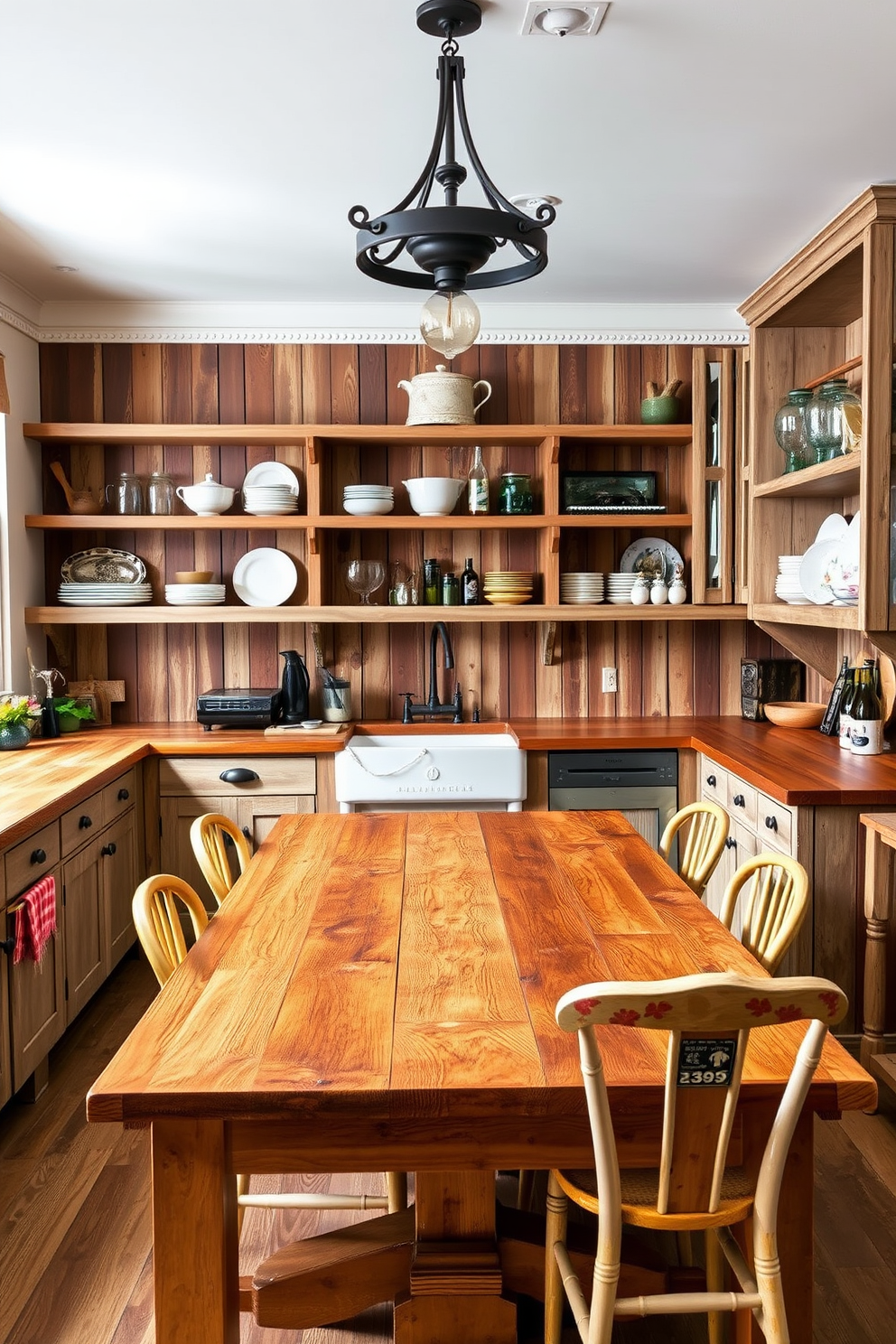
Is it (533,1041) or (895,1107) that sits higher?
(533,1041)

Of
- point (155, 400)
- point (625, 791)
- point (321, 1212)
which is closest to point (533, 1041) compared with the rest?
point (321, 1212)

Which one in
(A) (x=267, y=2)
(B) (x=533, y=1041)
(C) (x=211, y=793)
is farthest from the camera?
(C) (x=211, y=793)

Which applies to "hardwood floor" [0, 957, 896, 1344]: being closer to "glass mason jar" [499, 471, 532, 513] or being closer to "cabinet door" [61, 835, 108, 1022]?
"cabinet door" [61, 835, 108, 1022]

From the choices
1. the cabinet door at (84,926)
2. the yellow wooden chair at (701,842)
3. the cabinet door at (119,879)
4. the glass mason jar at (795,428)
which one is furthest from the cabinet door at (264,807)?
the glass mason jar at (795,428)

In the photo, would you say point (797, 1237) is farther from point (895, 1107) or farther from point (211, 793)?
point (211, 793)

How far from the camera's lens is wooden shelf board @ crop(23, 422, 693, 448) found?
14.1ft

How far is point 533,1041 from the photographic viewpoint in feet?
5.11

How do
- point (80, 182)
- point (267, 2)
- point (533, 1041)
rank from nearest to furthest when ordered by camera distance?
point (533, 1041) → point (267, 2) → point (80, 182)

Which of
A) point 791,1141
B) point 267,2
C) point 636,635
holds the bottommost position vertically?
point 791,1141

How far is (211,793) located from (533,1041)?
2.73m

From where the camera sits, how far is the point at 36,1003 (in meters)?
2.94

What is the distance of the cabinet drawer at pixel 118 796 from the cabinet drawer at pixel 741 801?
208 cm

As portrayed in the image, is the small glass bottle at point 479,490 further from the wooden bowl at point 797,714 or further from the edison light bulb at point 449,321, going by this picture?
the edison light bulb at point 449,321

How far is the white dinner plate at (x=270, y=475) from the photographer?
4539 millimetres
